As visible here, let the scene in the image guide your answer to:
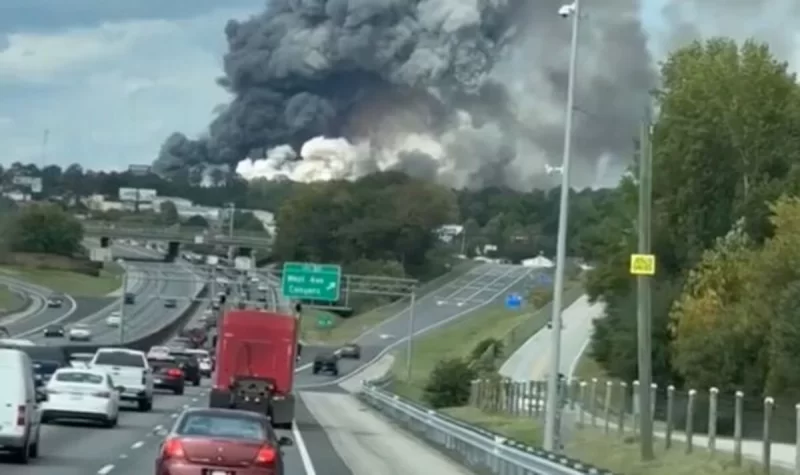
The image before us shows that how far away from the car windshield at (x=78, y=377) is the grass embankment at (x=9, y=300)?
93.4 m

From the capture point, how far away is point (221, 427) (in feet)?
73.2

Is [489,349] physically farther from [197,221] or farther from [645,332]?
[197,221]

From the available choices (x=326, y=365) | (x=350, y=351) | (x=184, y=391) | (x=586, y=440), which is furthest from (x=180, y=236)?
(x=586, y=440)

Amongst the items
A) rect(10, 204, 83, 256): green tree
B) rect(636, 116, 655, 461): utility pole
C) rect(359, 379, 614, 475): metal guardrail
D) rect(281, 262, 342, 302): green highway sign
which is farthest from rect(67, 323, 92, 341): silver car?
rect(636, 116, 655, 461): utility pole

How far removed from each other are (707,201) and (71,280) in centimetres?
7641

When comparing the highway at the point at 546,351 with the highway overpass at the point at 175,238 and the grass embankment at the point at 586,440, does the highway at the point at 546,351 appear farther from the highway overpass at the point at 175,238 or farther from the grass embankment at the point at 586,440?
the highway overpass at the point at 175,238

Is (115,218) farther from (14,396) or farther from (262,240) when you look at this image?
(14,396)

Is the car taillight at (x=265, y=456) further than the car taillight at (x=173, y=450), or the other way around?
the car taillight at (x=265, y=456)

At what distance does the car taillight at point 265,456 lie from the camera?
Answer: 21.9 meters

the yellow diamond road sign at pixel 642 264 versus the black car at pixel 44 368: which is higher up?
the yellow diamond road sign at pixel 642 264

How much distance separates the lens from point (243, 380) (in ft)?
165

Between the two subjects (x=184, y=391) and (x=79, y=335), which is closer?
(x=184, y=391)

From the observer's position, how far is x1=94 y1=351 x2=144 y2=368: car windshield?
5362 cm

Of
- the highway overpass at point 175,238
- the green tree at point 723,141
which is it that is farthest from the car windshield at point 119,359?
the highway overpass at point 175,238
